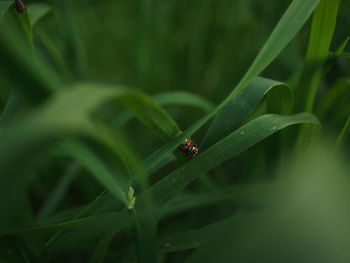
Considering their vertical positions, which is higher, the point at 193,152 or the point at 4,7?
the point at 4,7

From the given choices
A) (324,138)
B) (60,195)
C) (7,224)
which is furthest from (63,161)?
(324,138)

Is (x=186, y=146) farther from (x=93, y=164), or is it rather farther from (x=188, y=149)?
(x=93, y=164)

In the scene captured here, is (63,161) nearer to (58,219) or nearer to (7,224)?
(58,219)

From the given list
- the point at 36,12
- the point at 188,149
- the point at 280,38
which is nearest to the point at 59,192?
the point at 36,12

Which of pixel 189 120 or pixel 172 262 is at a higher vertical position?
pixel 189 120

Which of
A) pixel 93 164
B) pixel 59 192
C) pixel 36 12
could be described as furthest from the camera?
pixel 59 192

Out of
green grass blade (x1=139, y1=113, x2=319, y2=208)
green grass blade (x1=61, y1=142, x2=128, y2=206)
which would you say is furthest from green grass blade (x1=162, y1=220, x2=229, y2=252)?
green grass blade (x1=61, y1=142, x2=128, y2=206)
